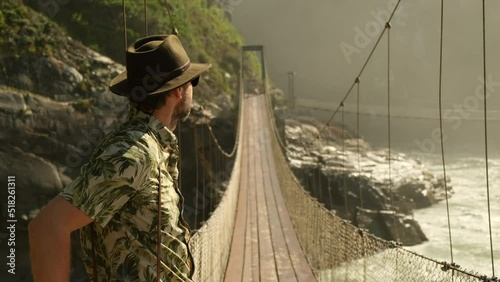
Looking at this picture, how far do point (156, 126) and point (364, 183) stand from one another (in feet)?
56.5

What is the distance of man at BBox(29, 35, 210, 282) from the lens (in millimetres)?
901

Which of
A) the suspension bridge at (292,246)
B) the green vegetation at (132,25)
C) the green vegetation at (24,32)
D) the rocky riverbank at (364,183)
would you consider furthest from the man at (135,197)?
the green vegetation at (132,25)

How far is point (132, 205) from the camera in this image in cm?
98

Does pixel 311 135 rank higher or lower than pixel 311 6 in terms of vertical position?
lower

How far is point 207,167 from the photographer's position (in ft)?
52.9

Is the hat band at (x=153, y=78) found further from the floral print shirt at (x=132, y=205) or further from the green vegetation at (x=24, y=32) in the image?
the green vegetation at (x=24, y=32)

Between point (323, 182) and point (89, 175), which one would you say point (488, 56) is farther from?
point (89, 175)

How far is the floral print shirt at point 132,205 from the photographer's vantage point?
925 millimetres

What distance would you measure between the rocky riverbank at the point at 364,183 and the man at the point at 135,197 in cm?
1294

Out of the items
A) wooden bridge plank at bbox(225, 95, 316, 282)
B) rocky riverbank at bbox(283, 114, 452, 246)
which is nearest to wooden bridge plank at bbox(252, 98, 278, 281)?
wooden bridge plank at bbox(225, 95, 316, 282)

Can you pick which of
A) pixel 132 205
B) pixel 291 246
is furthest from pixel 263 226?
pixel 132 205

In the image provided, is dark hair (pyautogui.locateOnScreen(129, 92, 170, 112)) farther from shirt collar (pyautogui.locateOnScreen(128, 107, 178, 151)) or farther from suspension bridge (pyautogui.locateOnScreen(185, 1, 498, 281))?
suspension bridge (pyautogui.locateOnScreen(185, 1, 498, 281))

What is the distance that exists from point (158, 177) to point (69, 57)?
575 inches

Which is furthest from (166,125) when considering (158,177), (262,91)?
(262,91)
